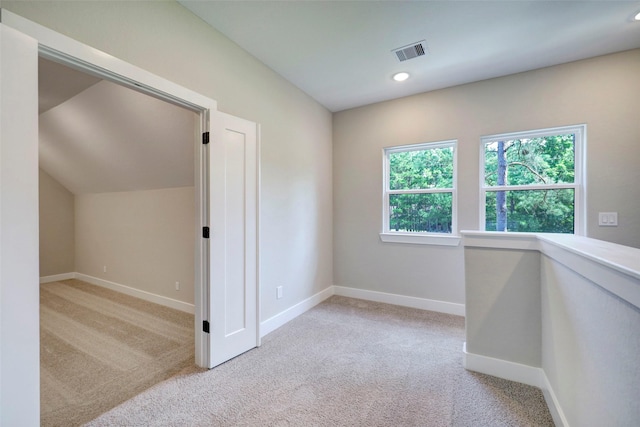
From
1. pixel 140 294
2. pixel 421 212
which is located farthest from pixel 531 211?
pixel 140 294

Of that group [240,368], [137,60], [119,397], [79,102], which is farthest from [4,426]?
[79,102]

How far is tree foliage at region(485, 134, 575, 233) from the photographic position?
2766 millimetres

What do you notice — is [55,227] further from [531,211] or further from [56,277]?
[531,211]

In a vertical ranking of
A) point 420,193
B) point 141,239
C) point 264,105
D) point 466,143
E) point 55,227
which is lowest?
point 141,239

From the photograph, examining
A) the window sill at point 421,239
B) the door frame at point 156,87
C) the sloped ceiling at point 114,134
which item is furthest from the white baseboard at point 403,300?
the sloped ceiling at point 114,134

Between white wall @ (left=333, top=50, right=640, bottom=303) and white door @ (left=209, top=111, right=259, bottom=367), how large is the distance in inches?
68.5

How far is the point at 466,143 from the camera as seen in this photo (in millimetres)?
3121

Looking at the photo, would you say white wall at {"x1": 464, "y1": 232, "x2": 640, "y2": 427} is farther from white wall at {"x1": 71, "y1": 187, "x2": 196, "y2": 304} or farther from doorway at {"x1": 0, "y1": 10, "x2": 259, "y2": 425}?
white wall at {"x1": 71, "y1": 187, "x2": 196, "y2": 304}

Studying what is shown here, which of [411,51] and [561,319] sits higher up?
[411,51]

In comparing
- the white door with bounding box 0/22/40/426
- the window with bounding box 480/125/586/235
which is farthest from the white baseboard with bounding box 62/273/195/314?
the window with bounding box 480/125/586/235

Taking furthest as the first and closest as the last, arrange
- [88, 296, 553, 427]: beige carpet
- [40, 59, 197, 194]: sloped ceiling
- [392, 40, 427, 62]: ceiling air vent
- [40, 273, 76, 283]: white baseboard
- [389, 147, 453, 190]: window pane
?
[40, 273, 76, 283]: white baseboard
[389, 147, 453, 190]: window pane
[40, 59, 197, 194]: sloped ceiling
[392, 40, 427, 62]: ceiling air vent
[88, 296, 553, 427]: beige carpet

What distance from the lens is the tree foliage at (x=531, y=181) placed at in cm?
277

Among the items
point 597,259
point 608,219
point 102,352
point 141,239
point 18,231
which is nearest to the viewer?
point 597,259

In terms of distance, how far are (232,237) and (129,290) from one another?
9.51 feet
